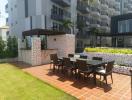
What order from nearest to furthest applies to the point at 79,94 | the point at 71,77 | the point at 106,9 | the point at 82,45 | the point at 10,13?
1. the point at 79,94
2. the point at 71,77
3. the point at 10,13
4. the point at 82,45
5. the point at 106,9

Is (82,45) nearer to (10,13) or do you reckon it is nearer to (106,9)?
(10,13)

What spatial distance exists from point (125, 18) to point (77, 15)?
Result: 9.59 metres

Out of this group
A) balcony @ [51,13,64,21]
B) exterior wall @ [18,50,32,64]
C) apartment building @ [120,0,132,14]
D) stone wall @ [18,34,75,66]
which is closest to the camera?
stone wall @ [18,34,75,66]

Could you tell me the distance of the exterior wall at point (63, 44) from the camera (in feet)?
54.5

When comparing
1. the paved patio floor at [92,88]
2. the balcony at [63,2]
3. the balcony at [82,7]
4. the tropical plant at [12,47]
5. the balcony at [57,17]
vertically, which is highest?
the balcony at [82,7]

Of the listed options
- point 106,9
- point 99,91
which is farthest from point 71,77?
point 106,9

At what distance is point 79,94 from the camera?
694 cm

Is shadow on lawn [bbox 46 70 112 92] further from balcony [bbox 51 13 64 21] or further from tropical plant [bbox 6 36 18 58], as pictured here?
balcony [bbox 51 13 64 21]

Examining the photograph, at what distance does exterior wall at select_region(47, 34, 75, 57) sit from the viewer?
1662 centimetres

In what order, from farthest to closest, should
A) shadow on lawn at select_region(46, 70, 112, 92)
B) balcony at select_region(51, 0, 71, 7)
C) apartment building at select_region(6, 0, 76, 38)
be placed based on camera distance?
balcony at select_region(51, 0, 71, 7) → apartment building at select_region(6, 0, 76, 38) → shadow on lawn at select_region(46, 70, 112, 92)

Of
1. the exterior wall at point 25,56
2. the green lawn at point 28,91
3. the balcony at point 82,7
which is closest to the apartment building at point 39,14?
the balcony at point 82,7

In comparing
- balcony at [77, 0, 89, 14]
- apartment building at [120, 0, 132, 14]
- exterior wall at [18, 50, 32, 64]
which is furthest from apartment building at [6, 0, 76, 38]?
apartment building at [120, 0, 132, 14]

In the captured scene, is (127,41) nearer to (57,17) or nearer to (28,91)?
(57,17)

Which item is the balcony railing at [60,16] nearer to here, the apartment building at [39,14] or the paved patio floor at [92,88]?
the apartment building at [39,14]
